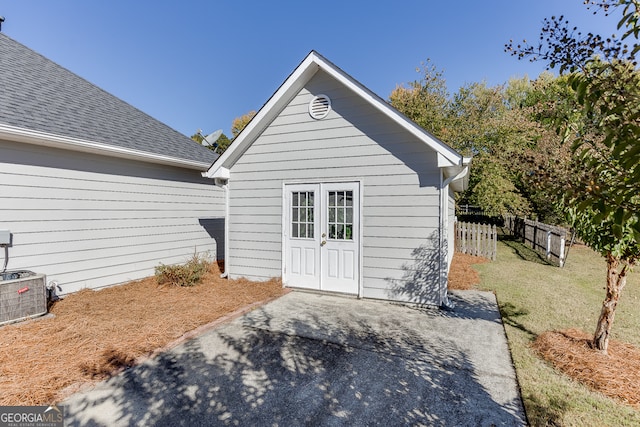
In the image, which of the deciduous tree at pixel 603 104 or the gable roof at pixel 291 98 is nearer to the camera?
the deciduous tree at pixel 603 104

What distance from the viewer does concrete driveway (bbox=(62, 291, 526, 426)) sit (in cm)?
282

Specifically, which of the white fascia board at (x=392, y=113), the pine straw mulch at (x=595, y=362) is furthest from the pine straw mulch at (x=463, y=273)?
the white fascia board at (x=392, y=113)

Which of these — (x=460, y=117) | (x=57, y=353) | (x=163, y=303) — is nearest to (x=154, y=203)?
(x=163, y=303)

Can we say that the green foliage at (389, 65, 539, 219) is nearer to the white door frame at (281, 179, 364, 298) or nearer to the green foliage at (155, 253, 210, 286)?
the white door frame at (281, 179, 364, 298)

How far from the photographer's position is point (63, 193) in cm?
599

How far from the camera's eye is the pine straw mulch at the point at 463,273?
24.3ft

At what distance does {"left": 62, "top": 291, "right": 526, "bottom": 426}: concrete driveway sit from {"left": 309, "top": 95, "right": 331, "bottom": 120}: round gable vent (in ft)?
14.1

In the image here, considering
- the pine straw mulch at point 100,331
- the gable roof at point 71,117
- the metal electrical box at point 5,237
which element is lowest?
the pine straw mulch at point 100,331

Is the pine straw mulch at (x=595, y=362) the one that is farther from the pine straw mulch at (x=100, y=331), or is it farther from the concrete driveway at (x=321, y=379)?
the pine straw mulch at (x=100, y=331)

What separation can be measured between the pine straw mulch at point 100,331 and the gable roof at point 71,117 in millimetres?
3052

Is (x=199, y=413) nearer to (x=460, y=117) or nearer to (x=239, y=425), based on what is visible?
(x=239, y=425)

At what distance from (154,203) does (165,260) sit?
61.3 inches

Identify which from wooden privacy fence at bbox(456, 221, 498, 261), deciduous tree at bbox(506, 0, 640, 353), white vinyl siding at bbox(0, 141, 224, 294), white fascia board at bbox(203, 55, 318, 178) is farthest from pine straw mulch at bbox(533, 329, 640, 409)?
white vinyl siding at bbox(0, 141, 224, 294)

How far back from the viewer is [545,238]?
11078 millimetres
